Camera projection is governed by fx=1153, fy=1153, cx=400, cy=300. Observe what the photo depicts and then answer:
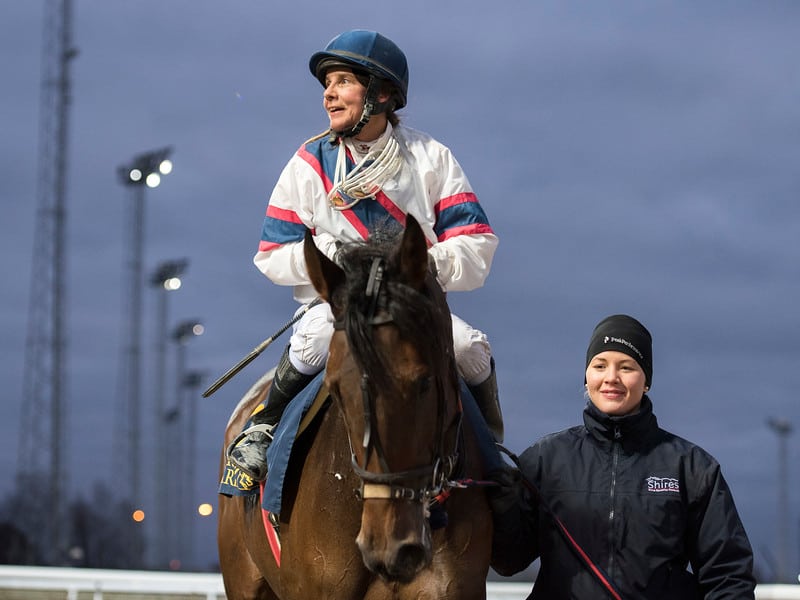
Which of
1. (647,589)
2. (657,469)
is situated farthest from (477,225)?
(647,589)

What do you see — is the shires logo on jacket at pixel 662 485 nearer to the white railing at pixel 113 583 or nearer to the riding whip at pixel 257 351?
the riding whip at pixel 257 351

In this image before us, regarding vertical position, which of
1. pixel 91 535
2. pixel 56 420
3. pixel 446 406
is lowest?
pixel 91 535

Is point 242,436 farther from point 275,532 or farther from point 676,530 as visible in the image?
point 676,530

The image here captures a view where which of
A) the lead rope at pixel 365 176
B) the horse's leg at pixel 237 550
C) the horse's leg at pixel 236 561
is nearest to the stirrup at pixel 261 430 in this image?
the horse's leg at pixel 237 550

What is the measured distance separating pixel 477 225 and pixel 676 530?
1.50 metres

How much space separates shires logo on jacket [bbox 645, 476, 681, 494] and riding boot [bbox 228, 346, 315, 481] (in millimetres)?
1459

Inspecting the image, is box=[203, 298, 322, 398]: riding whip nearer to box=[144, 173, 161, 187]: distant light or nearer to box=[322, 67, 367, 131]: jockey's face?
box=[322, 67, 367, 131]: jockey's face

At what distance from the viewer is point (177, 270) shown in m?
31.7

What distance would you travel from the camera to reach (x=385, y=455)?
11.7 ft

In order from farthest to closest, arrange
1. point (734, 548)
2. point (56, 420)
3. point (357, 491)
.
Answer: point (56, 420)
point (734, 548)
point (357, 491)

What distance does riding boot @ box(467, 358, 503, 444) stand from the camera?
484 centimetres

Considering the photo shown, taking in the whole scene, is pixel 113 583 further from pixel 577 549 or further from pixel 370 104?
pixel 577 549

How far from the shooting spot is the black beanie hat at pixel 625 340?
4.31 meters

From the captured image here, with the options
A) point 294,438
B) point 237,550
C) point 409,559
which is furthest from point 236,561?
point 409,559
